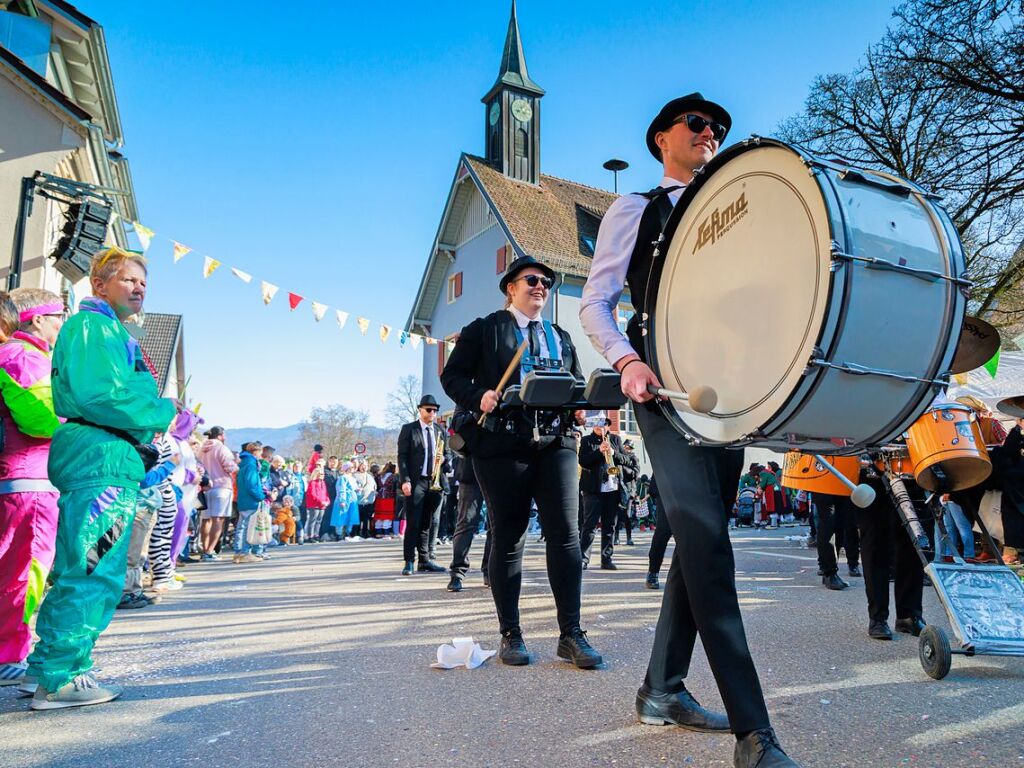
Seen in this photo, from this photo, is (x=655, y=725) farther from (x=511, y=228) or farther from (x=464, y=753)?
(x=511, y=228)

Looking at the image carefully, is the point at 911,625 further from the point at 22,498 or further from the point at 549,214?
the point at 549,214

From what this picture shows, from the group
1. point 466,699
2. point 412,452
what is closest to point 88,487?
point 466,699

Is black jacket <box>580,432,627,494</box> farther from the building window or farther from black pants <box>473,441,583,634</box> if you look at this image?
the building window

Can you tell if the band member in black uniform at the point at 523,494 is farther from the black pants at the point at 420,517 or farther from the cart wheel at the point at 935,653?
the black pants at the point at 420,517

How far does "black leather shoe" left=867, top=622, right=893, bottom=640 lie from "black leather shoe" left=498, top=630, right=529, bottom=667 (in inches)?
83.0

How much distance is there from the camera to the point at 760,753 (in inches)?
86.8

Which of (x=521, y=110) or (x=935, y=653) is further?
(x=521, y=110)

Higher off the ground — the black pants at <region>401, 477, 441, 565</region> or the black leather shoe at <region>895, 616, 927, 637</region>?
the black pants at <region>401, 477, 441, 565</region>

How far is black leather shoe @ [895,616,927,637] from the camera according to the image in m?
4.77

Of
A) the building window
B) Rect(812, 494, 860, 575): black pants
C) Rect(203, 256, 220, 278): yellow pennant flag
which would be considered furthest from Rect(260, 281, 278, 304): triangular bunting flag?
the building window

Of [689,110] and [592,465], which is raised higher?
[689,110]

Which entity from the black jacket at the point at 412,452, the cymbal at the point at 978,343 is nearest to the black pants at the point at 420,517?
the black jacket at the point at 412,452

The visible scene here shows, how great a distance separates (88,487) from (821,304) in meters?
2.94

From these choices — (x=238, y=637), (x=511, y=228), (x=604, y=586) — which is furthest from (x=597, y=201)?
(x=238, y=637)
